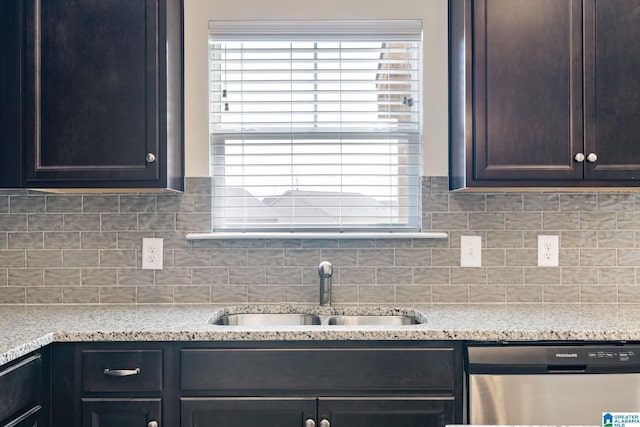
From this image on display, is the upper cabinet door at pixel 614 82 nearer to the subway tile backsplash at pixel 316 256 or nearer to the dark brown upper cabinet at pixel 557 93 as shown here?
the dark brown upper cabinet at pixel 557 93

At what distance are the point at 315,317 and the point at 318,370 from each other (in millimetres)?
519

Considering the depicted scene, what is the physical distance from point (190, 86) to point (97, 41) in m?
0.42

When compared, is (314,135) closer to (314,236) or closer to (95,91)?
(314,236)

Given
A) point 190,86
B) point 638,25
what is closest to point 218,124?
point 190,86

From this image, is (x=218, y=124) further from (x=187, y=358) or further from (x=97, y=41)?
(x=187, y=358)

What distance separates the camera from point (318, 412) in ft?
5.31

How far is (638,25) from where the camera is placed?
6.18 feet

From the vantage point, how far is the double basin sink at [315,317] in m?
2.12

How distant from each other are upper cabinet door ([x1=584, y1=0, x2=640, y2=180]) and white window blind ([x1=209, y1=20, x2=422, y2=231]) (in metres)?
0.68

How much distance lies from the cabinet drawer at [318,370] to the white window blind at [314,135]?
729 mm

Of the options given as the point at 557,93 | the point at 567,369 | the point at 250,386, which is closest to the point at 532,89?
the point at 557,93

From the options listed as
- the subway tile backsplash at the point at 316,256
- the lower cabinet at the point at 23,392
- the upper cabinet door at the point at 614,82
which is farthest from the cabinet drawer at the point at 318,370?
the upper cabinet door at the point at 614,82

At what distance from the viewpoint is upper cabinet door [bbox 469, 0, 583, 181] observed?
6.20 ft
